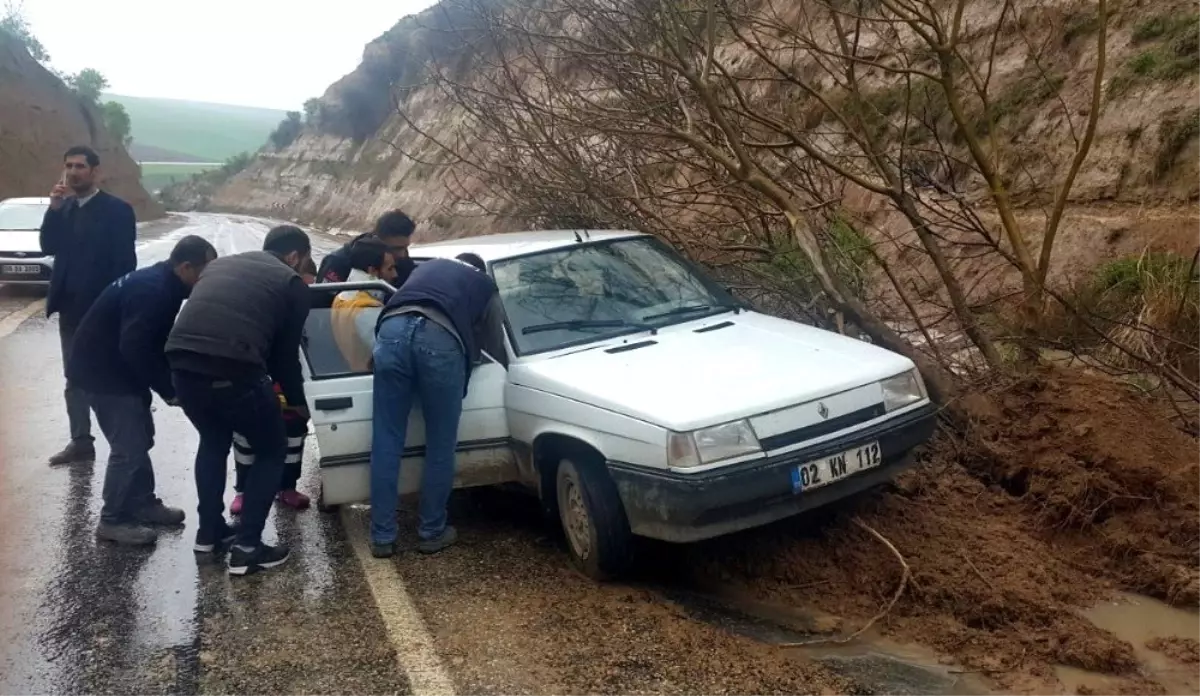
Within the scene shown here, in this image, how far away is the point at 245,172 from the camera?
71625 mm

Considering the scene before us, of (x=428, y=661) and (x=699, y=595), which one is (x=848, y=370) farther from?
(x=428, y=661)

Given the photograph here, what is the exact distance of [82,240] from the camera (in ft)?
20.1

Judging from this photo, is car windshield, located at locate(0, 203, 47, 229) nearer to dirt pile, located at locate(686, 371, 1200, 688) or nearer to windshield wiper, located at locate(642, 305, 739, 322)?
windshield wiper, located at locate(642, 305, 739, 322)

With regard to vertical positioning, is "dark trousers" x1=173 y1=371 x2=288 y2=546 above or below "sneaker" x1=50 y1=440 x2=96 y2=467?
above

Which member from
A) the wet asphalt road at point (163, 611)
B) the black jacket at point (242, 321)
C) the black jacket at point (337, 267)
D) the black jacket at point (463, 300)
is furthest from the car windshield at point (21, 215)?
the black jacket at point (463, 300)

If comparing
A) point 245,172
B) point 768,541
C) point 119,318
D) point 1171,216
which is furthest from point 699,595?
point 245,172

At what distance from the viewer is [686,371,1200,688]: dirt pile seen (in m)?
3.73

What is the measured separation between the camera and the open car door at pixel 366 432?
15.8ft

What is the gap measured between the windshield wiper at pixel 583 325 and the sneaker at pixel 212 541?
176 centimetres

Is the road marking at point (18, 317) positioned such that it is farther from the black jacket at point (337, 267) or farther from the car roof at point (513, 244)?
the car roof at point (513, 244)

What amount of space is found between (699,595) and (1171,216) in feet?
21.7

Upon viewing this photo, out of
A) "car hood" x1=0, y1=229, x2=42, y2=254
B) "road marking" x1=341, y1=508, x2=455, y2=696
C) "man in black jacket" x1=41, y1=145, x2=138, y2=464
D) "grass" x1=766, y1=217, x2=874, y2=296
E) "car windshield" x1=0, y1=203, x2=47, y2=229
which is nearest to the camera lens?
"road marking" x1=341, y1=508, x2=455, y2=696

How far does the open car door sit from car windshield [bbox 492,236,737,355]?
32 cm

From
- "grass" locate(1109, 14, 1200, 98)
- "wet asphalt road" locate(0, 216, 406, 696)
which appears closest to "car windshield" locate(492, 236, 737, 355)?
"wet asphalt road" locate(0, 216, 406, 696)
